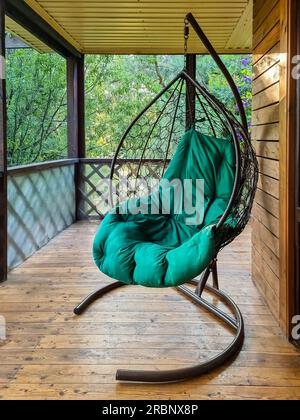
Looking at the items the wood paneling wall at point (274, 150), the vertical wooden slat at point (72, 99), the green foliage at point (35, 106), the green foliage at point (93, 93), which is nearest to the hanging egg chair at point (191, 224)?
the wood paneling wall at point (274, 150)

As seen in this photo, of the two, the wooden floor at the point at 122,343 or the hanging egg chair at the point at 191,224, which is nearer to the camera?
the wooden floor at the point at 122,343

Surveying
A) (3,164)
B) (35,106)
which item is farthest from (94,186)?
(3,164)

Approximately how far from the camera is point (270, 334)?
2387 mm

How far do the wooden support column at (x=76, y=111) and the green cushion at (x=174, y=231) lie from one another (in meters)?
3.15

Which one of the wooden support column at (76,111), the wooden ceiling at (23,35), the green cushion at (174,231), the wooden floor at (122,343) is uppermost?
the wooden ceiling at (23,35)

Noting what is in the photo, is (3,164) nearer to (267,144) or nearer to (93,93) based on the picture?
(267,144)

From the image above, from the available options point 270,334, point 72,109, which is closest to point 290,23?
point 270,334

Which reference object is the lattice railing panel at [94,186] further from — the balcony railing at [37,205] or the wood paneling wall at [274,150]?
the wood paneling wall at [274,150]

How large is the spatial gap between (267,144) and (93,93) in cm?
429

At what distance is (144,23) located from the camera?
4.35 metres

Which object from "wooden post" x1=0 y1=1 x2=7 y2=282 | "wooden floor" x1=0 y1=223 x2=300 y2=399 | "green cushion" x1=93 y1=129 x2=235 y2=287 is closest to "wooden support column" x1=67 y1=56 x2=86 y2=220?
"wooden post" x1=0 y1=1 x2=7 y2=282

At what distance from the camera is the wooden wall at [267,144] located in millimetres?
2512

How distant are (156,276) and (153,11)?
2.78m
